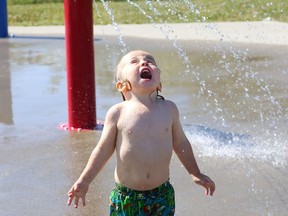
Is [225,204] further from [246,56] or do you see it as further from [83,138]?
[246,56]

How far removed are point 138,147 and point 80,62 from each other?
300cm

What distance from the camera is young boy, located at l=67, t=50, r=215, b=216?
2.91 m

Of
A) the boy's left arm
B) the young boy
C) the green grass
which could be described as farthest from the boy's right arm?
the green grass

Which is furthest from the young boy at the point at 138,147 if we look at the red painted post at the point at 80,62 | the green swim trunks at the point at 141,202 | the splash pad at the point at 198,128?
the red painted post at the point at 80,62

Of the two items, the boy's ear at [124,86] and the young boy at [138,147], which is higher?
the boy's ear at [124,86]

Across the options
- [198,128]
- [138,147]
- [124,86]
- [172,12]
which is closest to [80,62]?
[198,128]

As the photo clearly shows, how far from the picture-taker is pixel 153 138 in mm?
2932

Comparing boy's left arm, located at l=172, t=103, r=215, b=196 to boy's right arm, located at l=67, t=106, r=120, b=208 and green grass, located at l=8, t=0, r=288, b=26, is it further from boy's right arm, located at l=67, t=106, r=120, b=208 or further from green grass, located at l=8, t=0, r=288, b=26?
green grass, located at l=8, t=0, r=288, b=26

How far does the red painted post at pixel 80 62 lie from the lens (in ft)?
18.9

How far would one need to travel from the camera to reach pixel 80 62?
5.82 meters

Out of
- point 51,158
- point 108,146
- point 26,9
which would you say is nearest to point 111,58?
point 51,158

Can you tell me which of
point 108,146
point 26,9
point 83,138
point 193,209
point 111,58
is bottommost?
point 26,9

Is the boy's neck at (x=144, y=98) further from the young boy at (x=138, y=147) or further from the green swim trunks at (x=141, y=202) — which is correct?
the green swim trunks at (x=141, y=202)

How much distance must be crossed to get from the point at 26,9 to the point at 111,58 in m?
9.33
